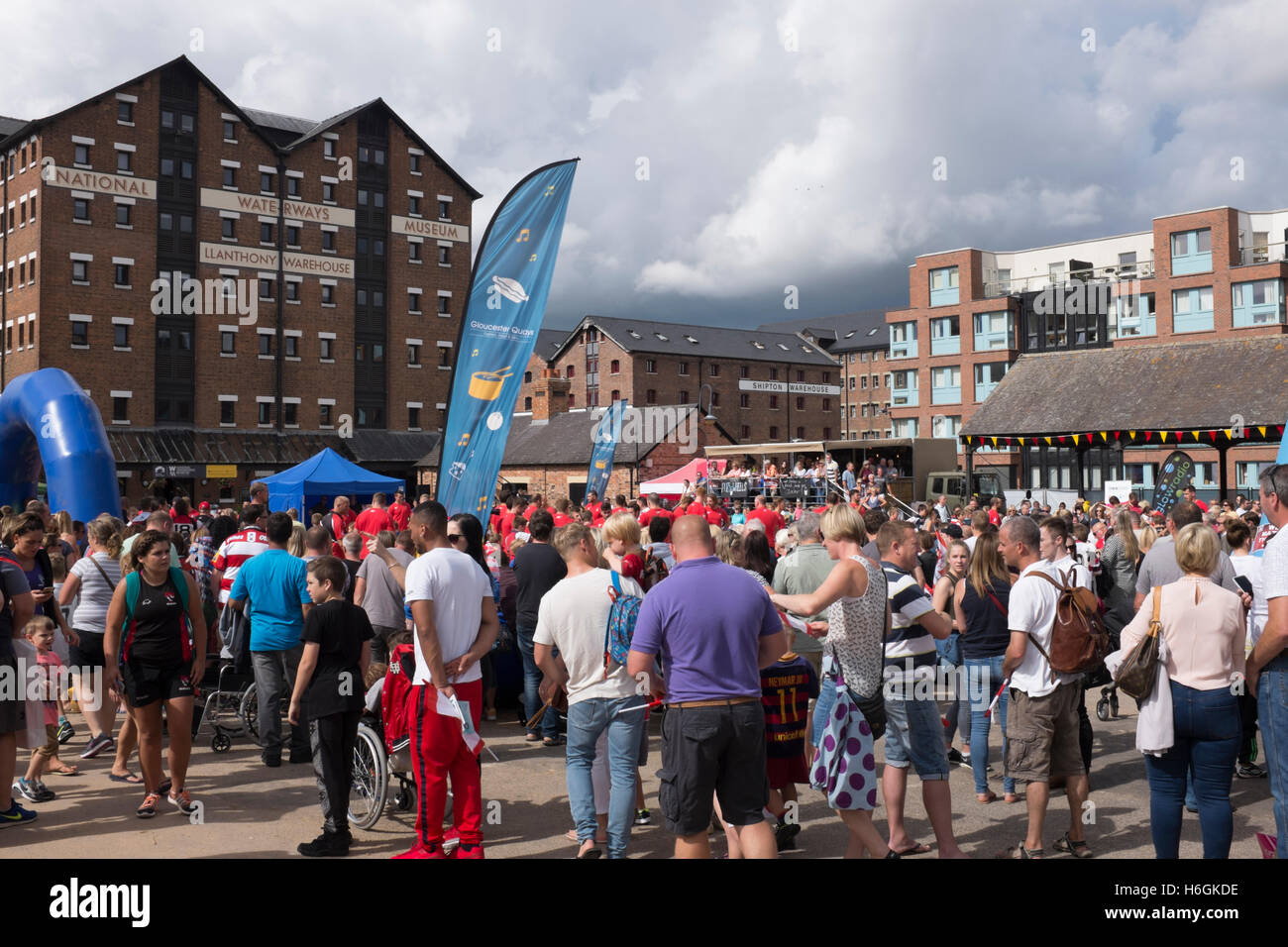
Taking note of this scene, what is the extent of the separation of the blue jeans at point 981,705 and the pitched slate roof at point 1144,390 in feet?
80.5

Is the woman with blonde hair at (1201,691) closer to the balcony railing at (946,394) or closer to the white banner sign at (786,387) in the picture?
the balcony railing at (946,394)

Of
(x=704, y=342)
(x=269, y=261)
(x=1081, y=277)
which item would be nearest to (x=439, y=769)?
(x=269, y=261)

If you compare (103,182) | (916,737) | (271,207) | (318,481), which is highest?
(271,207)

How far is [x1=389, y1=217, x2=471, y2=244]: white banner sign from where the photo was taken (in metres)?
55.1

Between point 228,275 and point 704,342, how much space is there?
1674 inches

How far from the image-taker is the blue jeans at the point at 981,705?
7.42 m

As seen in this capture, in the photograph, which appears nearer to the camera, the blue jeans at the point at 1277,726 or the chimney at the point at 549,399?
the blue jeans at the point at 1277,726

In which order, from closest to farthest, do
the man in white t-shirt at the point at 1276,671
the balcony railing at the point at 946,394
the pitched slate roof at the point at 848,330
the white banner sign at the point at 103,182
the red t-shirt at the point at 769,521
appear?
the man in white t-shirt at the point at 1276,671
the red t-shirt at the point at 769,521
the white banner sign at the point at 103,182
the balcony railing at the point at 946,394
the pitched slate roof at the point at 848,330

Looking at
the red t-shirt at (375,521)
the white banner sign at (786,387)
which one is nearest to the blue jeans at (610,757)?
the red t-shirt at (375,521)

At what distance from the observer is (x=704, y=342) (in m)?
84.2

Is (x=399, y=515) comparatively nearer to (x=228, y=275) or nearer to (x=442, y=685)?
(x=442, y=685)

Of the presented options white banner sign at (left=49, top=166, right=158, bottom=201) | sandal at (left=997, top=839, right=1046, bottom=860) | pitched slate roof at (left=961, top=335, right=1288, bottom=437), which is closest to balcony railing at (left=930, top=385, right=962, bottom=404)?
pitched slate roof at (left=961, top=335, right=1288, bottom=437)

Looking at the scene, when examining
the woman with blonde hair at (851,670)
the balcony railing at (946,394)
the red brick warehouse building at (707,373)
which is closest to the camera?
the woman with blonde hair at (851,670)
